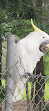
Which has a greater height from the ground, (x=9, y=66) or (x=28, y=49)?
(x=28, y=49)

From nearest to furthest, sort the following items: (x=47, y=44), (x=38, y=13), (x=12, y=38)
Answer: (x=12, y=38)
(x=47, y=44)
(x=38, y=13)

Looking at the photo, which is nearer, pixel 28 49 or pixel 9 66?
pixel 9 66

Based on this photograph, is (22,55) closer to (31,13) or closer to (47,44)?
Answer: (47,44)

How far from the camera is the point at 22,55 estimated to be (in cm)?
129

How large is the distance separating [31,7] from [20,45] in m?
0.69

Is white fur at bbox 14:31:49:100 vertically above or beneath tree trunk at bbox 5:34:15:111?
above

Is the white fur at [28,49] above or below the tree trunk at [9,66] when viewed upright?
above

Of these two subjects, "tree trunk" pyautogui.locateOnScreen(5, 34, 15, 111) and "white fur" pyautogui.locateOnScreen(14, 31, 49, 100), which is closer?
"tree trunk" pyautogui.locateOnScreen(5, 34, 15, 111)

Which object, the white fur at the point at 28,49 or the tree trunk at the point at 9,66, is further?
the white fur at the point at 28,49

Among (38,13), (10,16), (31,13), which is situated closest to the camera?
(10,16)

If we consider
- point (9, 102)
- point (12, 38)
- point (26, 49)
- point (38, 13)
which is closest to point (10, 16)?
point (38, 13)

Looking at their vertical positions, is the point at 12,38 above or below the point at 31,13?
below

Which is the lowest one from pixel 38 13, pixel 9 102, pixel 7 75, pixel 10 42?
pixel 9 102

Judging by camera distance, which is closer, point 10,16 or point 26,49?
point 26,49
